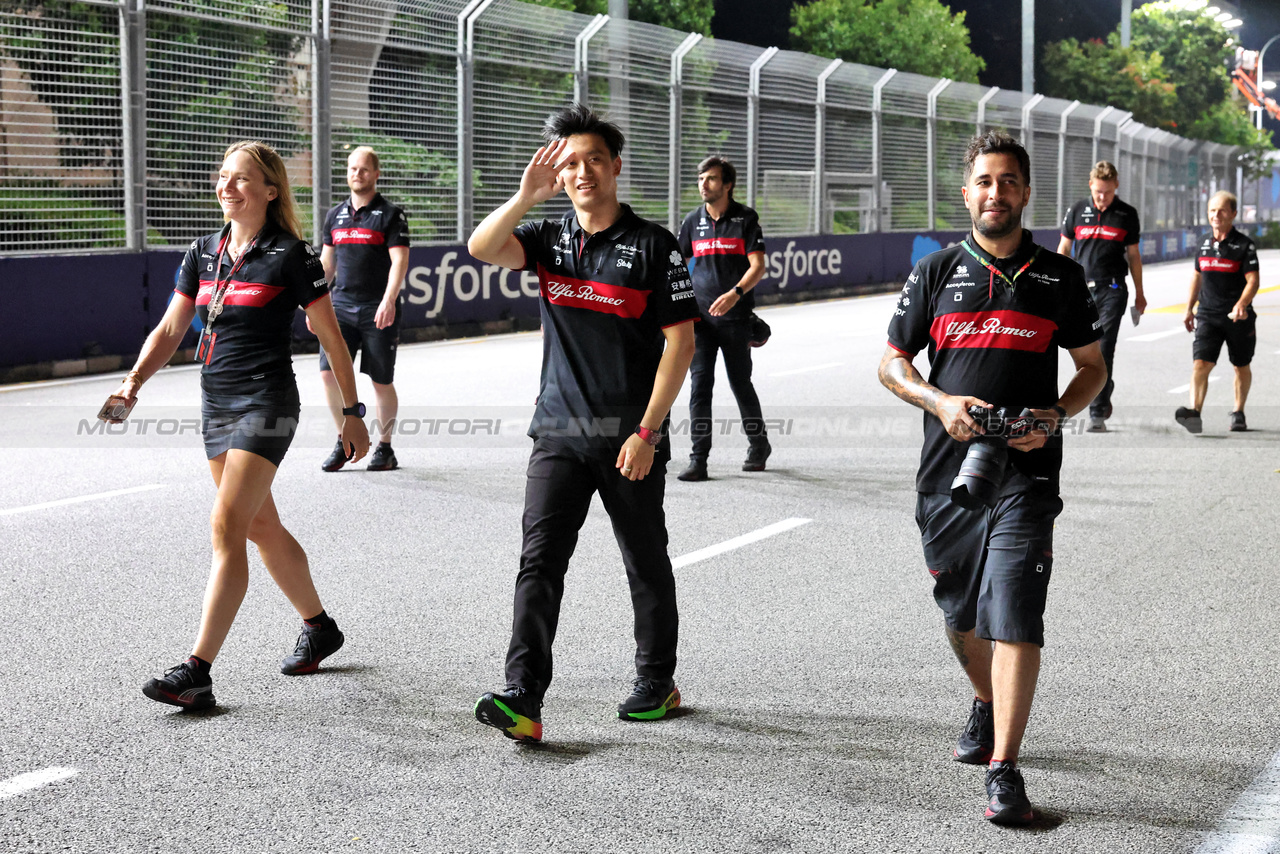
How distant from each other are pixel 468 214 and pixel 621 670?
15917 millimetres

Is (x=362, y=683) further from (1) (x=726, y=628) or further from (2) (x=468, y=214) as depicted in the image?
(2) (x=468, y=214)

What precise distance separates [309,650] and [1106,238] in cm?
842

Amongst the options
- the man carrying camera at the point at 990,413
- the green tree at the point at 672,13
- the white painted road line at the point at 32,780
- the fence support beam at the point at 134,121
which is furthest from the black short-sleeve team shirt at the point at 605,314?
the green tree at the point at 672,13

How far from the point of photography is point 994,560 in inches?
159

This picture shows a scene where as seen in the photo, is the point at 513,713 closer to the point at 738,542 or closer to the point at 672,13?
the point at 738,542

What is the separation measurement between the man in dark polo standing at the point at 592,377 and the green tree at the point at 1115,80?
5902 centimetres

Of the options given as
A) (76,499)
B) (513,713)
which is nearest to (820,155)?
(76,499)

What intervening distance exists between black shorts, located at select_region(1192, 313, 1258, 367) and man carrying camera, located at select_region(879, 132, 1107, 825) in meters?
7.92

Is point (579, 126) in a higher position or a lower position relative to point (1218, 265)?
higher

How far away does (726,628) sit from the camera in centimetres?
591

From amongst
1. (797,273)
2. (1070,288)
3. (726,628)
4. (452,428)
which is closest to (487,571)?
(726,628)

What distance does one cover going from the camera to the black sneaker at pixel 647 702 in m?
4.75

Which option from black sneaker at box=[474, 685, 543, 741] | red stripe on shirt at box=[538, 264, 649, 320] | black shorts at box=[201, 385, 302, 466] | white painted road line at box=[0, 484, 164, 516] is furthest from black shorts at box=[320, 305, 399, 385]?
black sneaker at box=[474, 685, 543, 741]

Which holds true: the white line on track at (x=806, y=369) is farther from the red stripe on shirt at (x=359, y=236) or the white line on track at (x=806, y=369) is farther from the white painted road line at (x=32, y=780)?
the white painted road line at (x=32, y=780)
